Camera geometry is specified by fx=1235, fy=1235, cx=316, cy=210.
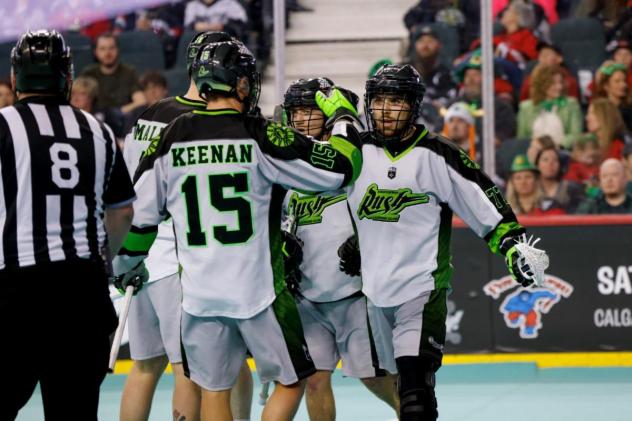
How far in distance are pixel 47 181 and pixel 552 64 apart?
624cm

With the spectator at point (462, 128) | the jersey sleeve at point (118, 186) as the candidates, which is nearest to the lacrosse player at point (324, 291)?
the jersey sleeve at point (118, 186)

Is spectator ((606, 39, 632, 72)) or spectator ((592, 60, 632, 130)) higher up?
spectator ((606, 39, 632, 72))

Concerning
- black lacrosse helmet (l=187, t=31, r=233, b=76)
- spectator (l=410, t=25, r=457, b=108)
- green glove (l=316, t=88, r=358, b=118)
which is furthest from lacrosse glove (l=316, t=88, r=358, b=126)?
spectator (l=410, t=25, r=457, b=108)

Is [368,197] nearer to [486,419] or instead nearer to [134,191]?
[134,191]

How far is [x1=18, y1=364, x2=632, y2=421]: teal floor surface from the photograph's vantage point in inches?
276

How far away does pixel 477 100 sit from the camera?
8.77 meters

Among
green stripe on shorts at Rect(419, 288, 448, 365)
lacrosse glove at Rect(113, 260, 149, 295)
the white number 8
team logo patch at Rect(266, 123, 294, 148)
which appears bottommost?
green stripe on shorts at Rect(419, 288, 448, 365)

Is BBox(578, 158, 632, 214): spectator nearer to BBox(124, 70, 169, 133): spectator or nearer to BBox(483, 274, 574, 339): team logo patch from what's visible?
BBox(483, 274, 574, 339): team logo patch

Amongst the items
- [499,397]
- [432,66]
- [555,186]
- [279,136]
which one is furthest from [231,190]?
[432,66]

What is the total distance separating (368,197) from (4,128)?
1816 millimetres

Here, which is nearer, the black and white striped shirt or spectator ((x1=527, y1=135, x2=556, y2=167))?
the black and white striped shirt

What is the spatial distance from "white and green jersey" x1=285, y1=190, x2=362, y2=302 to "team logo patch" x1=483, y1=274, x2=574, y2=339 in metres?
2.92

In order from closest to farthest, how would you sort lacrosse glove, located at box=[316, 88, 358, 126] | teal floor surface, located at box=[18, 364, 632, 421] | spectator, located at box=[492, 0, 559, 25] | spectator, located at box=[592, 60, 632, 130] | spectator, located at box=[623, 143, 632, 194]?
lacrosse glove, located at box=[316, 88, 358, 126]
teal floor surface, located at box=[18, 364, 632, 421]
spectator, located at box=[623, 143, 632, 194]
spectator, located at box=[592, 60, 632, 130]
spectator, located at box=[492, 0, 559, 25]

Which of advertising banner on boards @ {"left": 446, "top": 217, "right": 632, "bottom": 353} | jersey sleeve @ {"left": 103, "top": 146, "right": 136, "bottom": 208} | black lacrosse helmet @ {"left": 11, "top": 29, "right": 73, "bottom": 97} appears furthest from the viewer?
advertising banner on boards @ {"left": 446, "top": 217, "right": 632, "bottom": 353}
